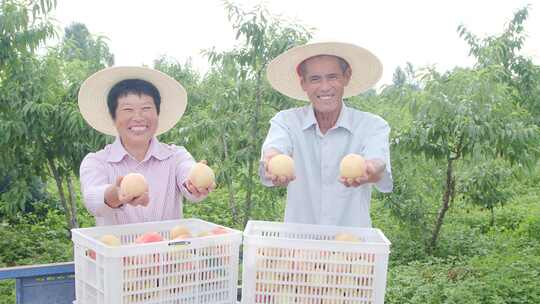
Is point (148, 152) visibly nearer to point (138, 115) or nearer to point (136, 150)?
point (136, 150)

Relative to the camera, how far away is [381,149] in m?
2.13

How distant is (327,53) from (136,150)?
80cm

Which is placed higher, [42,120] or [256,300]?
[42,120]

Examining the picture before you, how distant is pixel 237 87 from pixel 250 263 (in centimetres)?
295

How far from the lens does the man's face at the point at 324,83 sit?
87.7 inches

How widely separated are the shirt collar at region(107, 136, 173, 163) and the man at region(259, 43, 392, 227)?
40 centimetres

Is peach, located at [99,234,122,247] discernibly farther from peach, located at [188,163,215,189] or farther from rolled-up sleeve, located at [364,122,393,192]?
rolled-up sleeve, located at [364,122,393,192]

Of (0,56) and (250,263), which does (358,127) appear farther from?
(0,56)

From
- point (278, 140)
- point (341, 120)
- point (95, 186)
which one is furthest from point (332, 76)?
point (95, 186)

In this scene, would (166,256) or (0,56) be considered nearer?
(166,256)

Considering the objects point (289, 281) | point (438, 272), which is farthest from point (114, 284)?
point (438, 272)

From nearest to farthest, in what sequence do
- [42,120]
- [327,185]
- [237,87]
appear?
1. [327,185]
2. [42,120]
3. [237,87]

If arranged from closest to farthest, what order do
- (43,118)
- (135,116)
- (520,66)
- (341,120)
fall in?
(135,116)
(341,120)
(43,118)
(520,66)

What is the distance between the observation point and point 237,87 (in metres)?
4.52
